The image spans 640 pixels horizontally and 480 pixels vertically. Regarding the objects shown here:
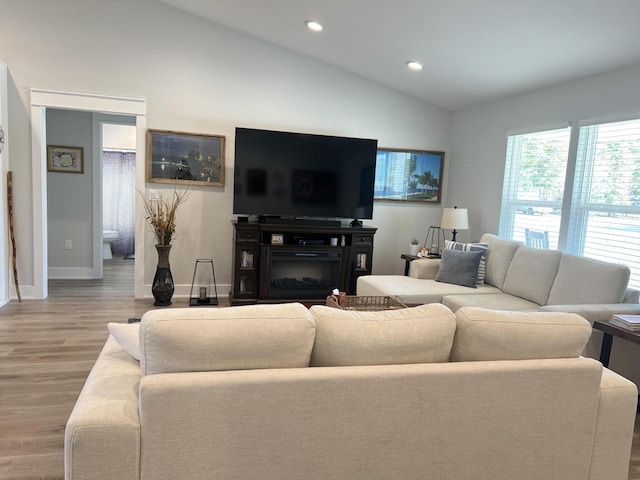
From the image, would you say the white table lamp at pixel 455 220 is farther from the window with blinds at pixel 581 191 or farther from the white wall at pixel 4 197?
the white wall at pixel 4 197

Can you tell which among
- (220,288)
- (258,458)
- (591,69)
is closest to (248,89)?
(220,288)

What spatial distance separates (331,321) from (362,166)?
3.82 metres

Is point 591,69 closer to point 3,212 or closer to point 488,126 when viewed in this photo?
point 488,126

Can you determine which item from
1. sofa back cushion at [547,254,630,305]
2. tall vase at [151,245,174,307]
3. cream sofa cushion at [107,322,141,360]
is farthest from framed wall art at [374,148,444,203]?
cream sofa cushion at [107,322,141,360]

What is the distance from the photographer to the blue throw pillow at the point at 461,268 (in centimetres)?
432

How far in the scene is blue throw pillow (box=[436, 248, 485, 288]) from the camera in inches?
170

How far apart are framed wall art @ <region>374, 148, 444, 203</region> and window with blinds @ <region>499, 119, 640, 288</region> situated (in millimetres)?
1154

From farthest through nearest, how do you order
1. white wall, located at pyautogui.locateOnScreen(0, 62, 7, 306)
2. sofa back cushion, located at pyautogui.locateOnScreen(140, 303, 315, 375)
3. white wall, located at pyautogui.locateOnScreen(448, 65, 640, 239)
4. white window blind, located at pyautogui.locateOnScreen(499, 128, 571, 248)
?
1. white wall, located at pyautogui.locateOnScreen(0, 62, 7, 306)
2. white window blind, located at pyautogui.locateOnScreen(499, 128, 571, 248)
3. white wall, located at pyautogui.locateOnScreen(448, 65, 640, 239)
4. sofa back cushion, located at pyautogui.locateOnScreen(140, 303, 315, 375)

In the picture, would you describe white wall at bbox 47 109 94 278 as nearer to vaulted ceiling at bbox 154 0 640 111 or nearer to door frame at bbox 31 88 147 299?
door frame at bbox 31 88 147 299

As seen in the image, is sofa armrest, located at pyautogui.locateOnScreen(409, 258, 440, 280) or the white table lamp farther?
the white table lamp

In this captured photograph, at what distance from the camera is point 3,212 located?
453 centimetres

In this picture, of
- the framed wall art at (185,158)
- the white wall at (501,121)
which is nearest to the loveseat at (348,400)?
the white wall at (501,121)

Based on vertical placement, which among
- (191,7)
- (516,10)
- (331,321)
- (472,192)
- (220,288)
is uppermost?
(191,7)

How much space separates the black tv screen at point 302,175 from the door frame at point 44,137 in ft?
3.54
